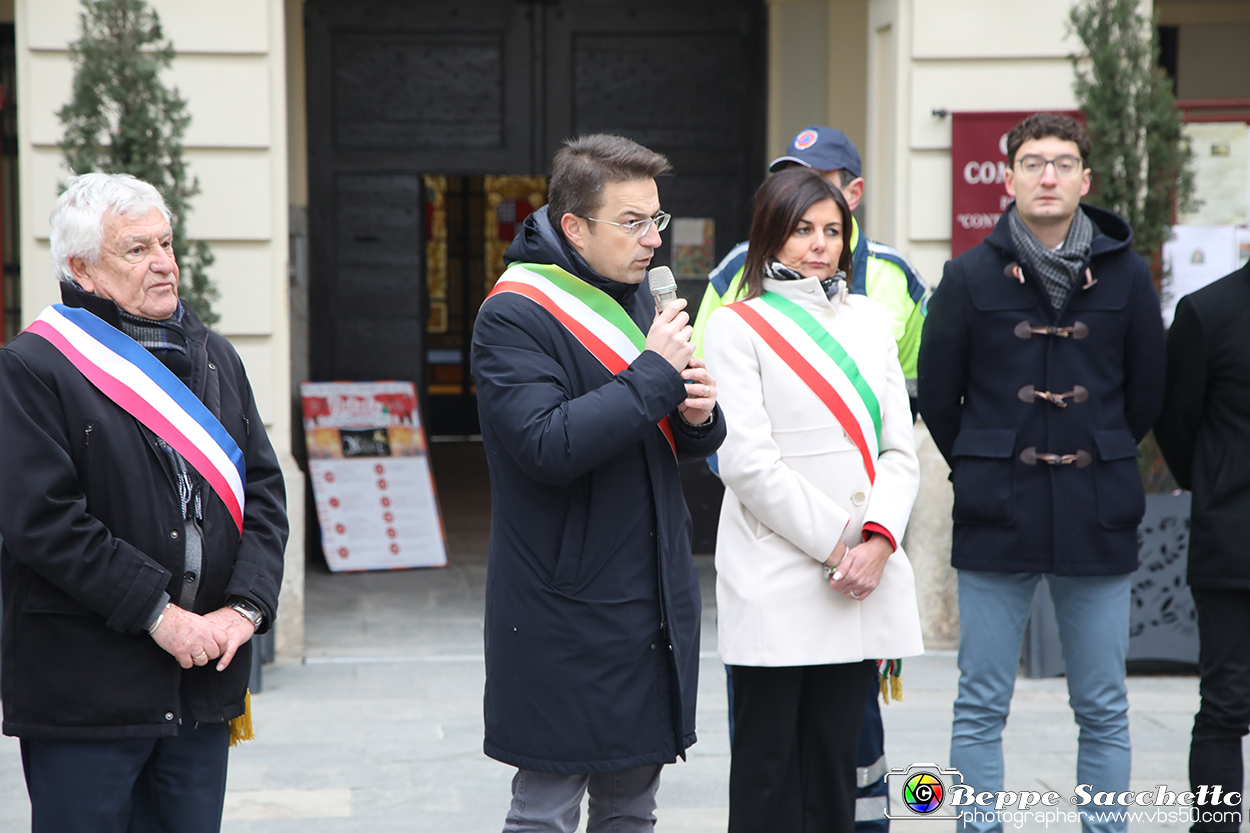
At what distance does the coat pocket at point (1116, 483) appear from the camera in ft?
11.4

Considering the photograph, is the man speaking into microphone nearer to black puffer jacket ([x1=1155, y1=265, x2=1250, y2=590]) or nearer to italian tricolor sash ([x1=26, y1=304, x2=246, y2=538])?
italian tricolor sash ([x1=26, y1=304, x2=246, y2=538])

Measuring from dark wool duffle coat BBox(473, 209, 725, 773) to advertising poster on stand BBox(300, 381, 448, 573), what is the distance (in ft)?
17.5

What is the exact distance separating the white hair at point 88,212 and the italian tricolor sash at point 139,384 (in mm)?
105

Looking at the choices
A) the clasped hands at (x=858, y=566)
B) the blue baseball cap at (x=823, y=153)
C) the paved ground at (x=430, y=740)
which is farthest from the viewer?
the paved ground at (x=430, y=740)

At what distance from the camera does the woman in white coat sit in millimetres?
3111

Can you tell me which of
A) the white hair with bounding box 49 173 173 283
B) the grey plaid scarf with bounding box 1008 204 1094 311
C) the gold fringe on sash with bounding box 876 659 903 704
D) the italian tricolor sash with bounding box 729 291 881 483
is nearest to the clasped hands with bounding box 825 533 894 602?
the italian tricolor sash with bounding box 729 291 881 483

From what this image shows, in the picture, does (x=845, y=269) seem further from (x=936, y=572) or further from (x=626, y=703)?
(x=936, y=572)

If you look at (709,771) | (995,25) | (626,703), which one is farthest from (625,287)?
(995,25)

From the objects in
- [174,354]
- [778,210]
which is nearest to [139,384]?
[174,354]

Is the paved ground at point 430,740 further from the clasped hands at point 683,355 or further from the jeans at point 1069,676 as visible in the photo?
the clasped hands at point 683,355

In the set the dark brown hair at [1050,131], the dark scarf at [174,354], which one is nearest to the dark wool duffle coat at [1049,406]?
the dark brown hair at [1050,131]

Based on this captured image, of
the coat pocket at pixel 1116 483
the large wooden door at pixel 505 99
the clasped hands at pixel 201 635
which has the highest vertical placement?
the large wooden door at pixel 505 99

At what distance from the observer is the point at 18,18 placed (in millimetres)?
5793

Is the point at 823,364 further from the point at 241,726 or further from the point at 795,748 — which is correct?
the point at 241,726
